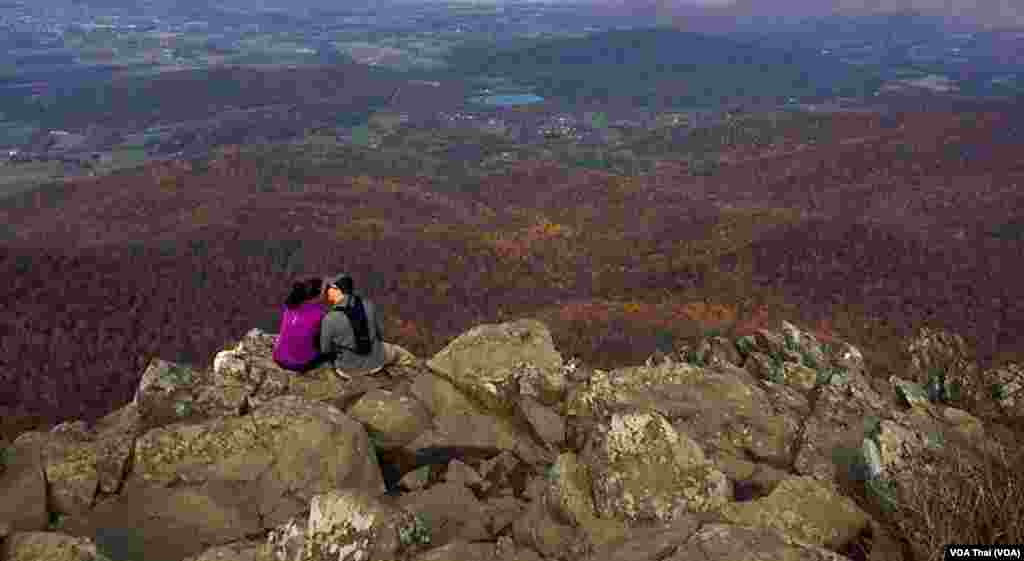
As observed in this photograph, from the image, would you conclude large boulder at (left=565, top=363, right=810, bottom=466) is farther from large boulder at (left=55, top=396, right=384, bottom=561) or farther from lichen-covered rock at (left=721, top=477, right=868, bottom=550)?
large boulder at (left=55, top=396, right=384, bottom=561)

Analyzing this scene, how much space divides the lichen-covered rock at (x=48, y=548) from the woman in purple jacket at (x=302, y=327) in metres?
7.87

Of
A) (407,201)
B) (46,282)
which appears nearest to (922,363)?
(46,282)

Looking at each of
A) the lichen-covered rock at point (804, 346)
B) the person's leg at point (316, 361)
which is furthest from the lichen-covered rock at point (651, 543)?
the lichen-covered rock at point (804, 346)

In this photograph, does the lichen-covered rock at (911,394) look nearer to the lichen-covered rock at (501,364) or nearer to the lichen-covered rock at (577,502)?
the lichen-covered rock at (501,364)

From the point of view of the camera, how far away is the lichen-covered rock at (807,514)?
1212 cm

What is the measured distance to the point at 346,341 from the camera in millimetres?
18578

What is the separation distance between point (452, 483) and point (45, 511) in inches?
303

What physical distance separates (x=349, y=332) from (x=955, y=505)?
1347 cm

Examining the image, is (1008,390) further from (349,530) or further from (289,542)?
(289,542)

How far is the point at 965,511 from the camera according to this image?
1044 centimetres

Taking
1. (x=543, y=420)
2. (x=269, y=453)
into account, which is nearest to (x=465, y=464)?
(x=543, y=420)

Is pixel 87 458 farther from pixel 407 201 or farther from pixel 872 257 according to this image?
pixel 407 201

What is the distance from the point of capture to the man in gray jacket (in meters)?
18.1

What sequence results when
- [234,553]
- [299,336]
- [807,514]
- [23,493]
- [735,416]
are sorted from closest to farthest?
[234,553]
[807,514]
[23,493]
[735,416]
[299,336]
